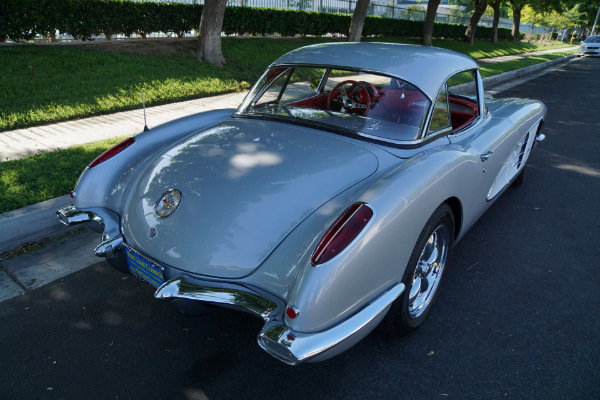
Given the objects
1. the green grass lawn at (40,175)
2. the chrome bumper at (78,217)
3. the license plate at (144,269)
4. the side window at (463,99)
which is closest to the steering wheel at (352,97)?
the side window at (463,99)

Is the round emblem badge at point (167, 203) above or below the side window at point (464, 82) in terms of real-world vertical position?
below

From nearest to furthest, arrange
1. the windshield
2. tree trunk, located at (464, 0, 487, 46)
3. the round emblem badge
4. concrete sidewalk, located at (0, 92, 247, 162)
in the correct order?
the round emblem badge → the windshield → concrete sidewalk, located at (0, 92, 247, 162) → tree trunk, located at (464, 0, 487, 46)

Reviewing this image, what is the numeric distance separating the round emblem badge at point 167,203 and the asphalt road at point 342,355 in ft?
2.35

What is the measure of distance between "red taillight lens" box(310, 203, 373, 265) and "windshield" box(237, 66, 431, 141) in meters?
0.88

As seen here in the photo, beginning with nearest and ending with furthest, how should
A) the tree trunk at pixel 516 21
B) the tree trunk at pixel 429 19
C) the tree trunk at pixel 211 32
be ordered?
the tree trunk at pixel 211 32 < the tree trunk at pixel 429 19 < the tree trunk at pixel 516 21

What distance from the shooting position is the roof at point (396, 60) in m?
2.84

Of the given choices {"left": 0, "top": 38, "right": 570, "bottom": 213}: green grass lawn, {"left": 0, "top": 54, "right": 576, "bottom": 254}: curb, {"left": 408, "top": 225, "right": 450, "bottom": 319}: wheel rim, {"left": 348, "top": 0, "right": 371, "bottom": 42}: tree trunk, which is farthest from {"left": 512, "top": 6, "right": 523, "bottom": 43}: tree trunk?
{"left": 0, "top": 54, "right": 576, "bottom": 254}: curb

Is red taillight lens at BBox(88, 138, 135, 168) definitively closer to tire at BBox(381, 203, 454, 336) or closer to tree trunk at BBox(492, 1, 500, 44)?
tire at BBox(381, 203, 454, 336)

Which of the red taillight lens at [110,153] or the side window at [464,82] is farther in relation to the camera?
the side window at [464,82]

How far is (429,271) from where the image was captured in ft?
8.39

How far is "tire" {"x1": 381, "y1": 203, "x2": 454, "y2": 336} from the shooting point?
85.8 inches

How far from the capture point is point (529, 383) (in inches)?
84.0

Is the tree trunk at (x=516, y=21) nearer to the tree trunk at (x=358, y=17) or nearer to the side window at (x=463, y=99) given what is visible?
the tree trunk at (x=358, y=17)

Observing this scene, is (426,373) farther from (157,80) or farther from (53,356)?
(157,80)
